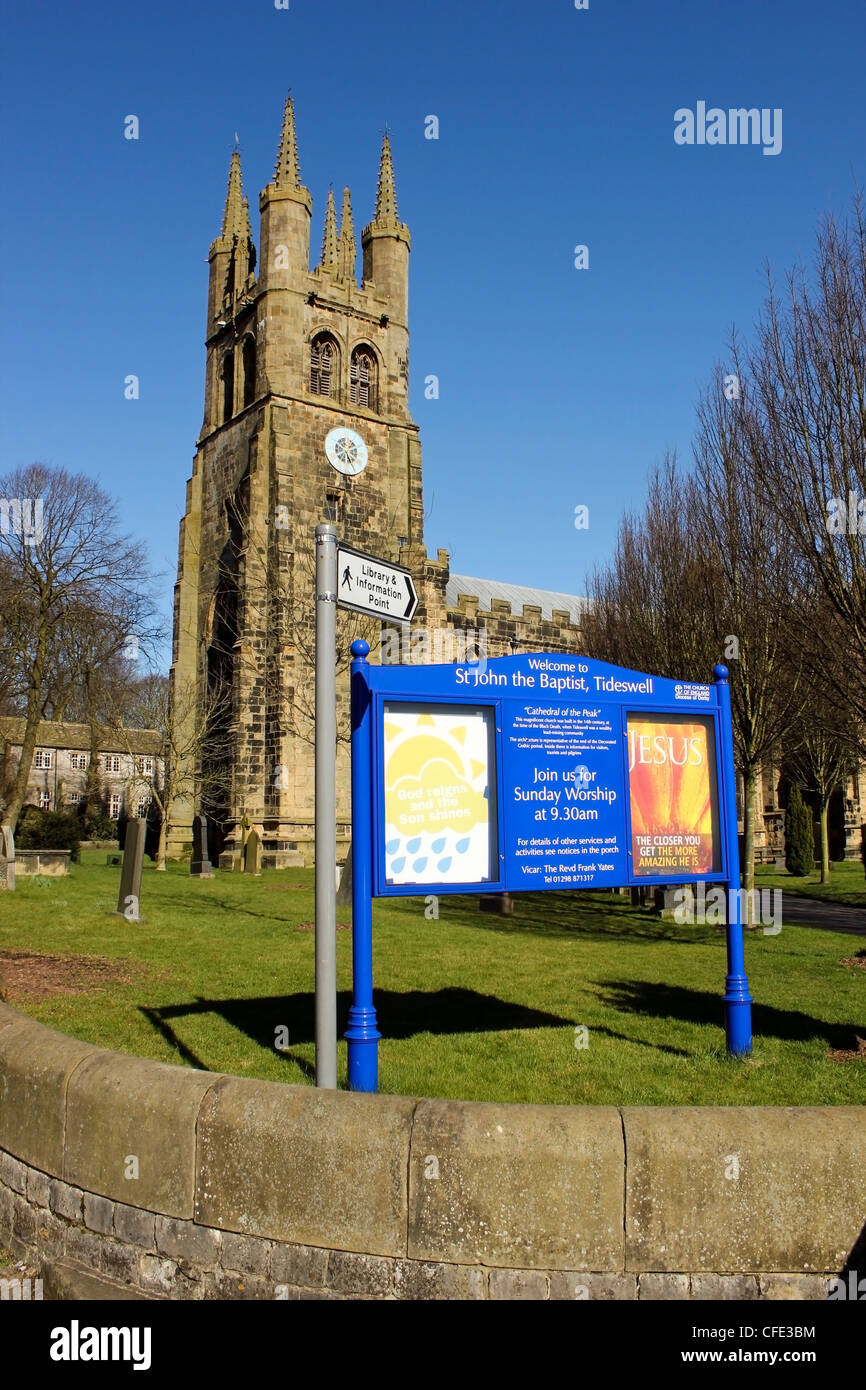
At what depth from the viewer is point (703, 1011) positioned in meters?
8.57

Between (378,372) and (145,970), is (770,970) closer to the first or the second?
(145,970)

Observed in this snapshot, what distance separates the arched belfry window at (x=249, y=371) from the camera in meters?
32.4

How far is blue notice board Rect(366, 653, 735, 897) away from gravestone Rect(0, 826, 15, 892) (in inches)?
536

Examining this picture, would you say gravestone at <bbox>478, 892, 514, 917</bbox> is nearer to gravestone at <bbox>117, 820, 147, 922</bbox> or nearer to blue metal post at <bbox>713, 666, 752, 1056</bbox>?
gravestone at <bbox>117, 820, 147, 922</bbox>

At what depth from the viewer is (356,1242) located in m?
3.62

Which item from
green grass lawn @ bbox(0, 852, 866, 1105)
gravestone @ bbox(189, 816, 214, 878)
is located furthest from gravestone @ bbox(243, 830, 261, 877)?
green grass lawn @ bbox(0, 852, 866, 1105)

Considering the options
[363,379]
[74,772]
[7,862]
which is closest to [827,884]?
[7,862]

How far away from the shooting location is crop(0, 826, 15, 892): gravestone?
1732cm

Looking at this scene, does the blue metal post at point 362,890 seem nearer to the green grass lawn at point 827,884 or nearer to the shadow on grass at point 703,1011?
Answer: the shadow on grass at point 703,1011

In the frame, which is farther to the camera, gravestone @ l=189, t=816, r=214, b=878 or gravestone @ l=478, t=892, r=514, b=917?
gravestone @ l=189, t=816, r=214, b=878

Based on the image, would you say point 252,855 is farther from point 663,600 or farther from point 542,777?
point 542,777

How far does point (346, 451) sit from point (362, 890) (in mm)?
27459
